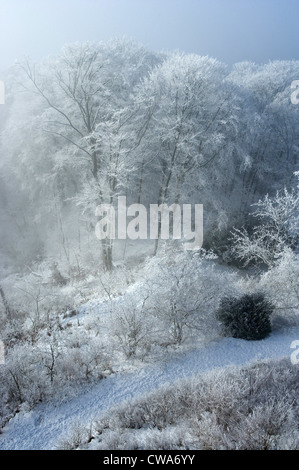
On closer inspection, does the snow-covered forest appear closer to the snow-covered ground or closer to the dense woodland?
the snow-covered ground

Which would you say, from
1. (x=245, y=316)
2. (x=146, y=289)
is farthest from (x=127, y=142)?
(x=245, y=316)

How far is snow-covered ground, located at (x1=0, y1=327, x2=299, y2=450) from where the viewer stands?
5.17 metres

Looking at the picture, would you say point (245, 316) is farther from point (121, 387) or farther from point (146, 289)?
point (121, 387)

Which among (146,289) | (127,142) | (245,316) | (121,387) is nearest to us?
(121,387)

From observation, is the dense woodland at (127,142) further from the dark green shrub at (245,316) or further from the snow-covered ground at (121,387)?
the snow-covered ground at (121,387)

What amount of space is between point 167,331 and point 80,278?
9.16m

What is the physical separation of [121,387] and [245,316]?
428 cm

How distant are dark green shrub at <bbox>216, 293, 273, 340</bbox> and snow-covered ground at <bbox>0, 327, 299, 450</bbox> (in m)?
0.24

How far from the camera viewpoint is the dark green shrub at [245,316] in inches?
327

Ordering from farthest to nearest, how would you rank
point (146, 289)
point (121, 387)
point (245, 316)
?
point (245, 316) < point (146, 289) < point (121, 387)

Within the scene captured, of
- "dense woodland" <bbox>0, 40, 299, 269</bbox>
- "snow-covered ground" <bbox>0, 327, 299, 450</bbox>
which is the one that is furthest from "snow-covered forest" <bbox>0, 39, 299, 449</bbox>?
"dense woodland" <bbox>0, 40, 299, 269</bbox>

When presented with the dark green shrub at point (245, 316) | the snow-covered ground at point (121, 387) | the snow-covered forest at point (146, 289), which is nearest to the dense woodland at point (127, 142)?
the snow-covered forest at point (146, 289)

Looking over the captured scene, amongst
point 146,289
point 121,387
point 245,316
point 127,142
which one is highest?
A: point 127,142

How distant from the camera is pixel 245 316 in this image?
8.43 meters
